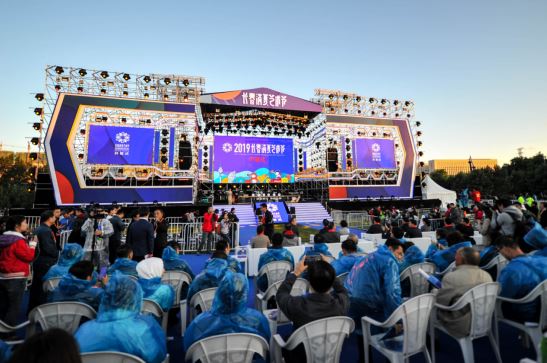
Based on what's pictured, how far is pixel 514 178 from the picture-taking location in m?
32.6

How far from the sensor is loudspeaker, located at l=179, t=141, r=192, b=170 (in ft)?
61.7

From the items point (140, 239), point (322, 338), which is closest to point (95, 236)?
point (140, 239)

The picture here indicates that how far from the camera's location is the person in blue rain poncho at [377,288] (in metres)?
2.50

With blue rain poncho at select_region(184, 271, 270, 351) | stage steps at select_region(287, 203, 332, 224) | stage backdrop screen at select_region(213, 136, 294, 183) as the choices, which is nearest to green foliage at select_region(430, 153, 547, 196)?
stage steps at select_region(287, 203, 332, 224)

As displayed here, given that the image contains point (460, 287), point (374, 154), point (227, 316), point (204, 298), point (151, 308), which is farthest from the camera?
point (374, 154)

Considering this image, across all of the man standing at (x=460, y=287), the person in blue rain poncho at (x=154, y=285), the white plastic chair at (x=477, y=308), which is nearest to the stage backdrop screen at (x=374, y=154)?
the man standing at (x=460, y=287)

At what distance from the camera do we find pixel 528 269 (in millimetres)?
2566

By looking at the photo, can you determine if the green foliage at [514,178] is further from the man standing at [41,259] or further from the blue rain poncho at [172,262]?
the man standing at [41,259]

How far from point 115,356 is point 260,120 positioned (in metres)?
23.3

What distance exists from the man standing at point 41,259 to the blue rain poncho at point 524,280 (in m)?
6.28

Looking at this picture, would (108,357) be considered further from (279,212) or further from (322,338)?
(279,212)

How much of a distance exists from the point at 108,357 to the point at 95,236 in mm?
5323

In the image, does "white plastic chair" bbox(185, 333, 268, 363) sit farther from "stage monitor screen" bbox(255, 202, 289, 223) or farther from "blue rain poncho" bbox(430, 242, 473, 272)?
"stage monitor screen" bbox(255, 202, 289, 223)

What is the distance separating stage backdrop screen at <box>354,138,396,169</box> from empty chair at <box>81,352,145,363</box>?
22.0 metres
